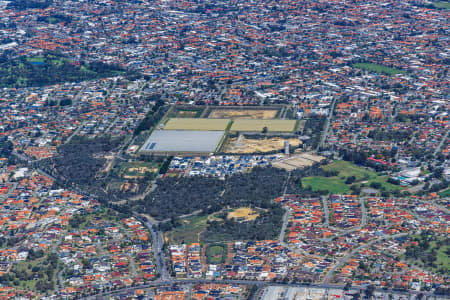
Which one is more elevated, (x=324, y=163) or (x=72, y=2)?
(x=324, y=163)

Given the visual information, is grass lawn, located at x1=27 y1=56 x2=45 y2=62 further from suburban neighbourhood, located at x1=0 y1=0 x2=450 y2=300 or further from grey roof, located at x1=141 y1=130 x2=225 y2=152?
grey roof, located at x1=141 y1=130 x2=225 y2=152

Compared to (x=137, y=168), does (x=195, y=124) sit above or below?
below

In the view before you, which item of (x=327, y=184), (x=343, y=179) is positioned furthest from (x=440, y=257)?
(x=343, y=179)

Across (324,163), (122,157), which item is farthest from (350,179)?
(122,157)

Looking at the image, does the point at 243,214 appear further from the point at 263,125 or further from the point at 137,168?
the point at 263,125

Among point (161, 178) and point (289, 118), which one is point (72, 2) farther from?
point (161, 178)
